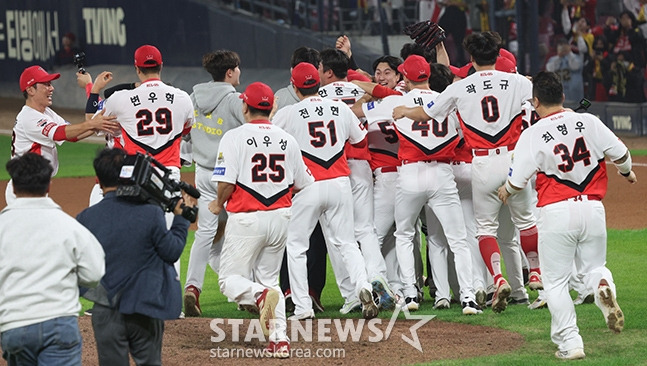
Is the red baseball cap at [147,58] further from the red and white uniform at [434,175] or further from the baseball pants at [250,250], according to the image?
the red and white uniform at [434,175]

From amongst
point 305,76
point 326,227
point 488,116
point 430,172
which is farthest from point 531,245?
point 305,76

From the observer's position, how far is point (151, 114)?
843cm

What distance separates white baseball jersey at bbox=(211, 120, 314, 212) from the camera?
24.5 feet

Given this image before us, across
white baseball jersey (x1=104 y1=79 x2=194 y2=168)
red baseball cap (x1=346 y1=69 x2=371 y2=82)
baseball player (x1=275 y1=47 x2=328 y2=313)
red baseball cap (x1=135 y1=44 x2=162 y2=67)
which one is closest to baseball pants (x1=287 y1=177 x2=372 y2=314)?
baseball player (x1=275 y1=47 x2=328 y2=313)

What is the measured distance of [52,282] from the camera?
5051mm

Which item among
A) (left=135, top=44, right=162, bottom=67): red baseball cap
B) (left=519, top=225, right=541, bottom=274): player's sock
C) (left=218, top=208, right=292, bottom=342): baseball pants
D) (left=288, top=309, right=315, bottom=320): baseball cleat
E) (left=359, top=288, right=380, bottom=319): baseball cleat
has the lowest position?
(left=288, top=309, right=315, bottom=320): baseball cleat

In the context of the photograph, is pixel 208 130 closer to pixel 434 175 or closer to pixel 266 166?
pixel 266 166

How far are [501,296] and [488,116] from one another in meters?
1.41

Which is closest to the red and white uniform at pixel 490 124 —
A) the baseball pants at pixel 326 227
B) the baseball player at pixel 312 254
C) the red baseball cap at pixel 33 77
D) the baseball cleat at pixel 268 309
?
the baseball pants at pixel 326 227

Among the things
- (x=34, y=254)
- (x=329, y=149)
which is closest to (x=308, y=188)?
(x=329, y=149)

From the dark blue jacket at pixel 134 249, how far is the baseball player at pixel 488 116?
131 inches

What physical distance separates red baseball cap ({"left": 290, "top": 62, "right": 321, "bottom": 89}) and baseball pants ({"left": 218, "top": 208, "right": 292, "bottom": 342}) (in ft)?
4.17

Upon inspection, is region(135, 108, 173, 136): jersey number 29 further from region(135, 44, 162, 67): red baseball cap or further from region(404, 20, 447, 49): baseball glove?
region(404, 20, 447, 49): baseball glove

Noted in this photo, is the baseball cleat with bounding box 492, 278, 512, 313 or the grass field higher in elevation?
the baseball cleat with bounding box 492, 278, 512, 313
